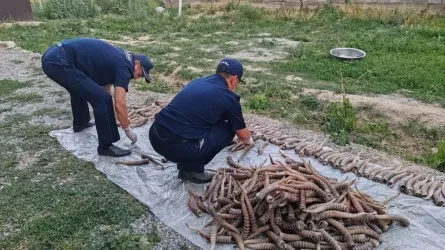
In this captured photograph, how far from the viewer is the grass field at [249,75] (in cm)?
435

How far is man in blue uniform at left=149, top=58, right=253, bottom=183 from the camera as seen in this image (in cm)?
438

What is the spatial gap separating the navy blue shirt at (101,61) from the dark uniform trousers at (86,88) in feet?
0.27

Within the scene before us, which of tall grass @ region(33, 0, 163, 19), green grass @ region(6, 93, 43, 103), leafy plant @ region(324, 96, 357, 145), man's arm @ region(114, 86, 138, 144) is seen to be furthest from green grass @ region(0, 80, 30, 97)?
tall grass @ region(33, 0, 163, 19)

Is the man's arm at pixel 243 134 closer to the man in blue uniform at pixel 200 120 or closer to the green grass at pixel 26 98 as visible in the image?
the man in blue uniform at pixel 200 120

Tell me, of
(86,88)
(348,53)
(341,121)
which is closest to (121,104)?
(86,88)

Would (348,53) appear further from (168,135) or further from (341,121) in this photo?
(168,135)

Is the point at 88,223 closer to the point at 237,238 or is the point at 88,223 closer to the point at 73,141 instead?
the point at 237,238

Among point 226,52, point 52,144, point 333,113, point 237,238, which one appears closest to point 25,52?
point 226,52

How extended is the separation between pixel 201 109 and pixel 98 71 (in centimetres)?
147

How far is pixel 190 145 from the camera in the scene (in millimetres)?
4461

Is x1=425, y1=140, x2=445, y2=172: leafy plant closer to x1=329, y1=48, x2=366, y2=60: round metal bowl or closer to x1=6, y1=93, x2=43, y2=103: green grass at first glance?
x1=329, y1=48, x2=366, y2=60: round metal bowl

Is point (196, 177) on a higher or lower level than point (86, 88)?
lower

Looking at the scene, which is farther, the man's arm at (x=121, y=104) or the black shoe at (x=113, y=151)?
the black shoe at (x=113, y=151)

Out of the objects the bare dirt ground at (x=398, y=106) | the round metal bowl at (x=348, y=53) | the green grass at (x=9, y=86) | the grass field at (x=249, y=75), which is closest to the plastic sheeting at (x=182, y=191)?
the grass field at (x=249, y=75)
